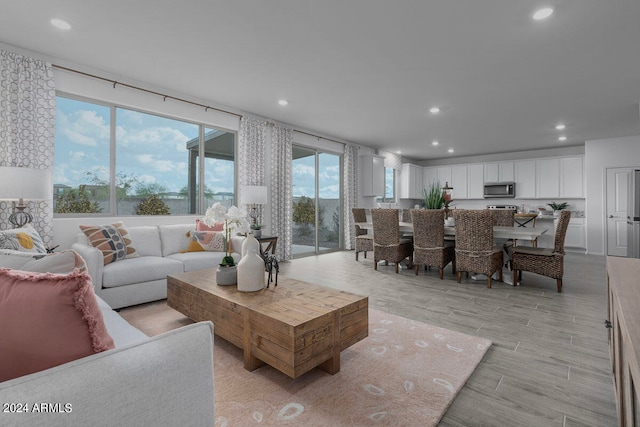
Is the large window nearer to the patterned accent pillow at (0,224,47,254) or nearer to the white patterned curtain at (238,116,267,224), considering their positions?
the white patterned curtain at (238,116,267,224)

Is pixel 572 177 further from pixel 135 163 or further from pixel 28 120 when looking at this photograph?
pixel 28 120

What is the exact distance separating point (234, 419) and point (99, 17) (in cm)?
322

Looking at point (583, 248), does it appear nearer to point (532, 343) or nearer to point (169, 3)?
point (532, 343)

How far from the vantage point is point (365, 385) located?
1.80m

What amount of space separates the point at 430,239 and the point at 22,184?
4460 mm

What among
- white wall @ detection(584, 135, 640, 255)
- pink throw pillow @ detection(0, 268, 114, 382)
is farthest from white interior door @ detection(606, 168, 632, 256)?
pink throw pillow @ detection(0, 268, 114, 382)

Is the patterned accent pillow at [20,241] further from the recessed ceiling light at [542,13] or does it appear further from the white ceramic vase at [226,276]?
the recessed ceiling light at [542,13]

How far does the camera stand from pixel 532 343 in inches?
92.4

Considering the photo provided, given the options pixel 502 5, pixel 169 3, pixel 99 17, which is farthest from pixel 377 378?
pixel 99 17

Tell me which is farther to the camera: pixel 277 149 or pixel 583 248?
pixel 583 248

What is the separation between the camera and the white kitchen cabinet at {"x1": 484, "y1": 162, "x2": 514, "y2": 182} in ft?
27.5

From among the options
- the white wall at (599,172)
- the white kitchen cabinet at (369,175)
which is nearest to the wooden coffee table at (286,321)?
the white kitchen cabinet at (369,175)

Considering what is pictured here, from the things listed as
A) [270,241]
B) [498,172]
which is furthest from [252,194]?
[498,172]

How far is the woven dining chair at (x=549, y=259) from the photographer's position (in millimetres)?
3629
